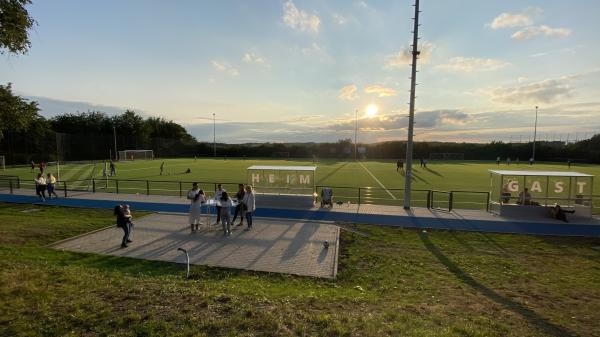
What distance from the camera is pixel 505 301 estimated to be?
707 cm

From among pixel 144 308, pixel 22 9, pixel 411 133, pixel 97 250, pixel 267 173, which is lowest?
pixel 97 250

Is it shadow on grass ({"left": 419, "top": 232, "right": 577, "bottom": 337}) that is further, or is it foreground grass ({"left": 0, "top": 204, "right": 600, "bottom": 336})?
shadow on grass ({"left": 419, "top": 232, "right": 577, "bottom": 337})

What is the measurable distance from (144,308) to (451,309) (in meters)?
5.72

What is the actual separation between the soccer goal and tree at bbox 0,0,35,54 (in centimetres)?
5576

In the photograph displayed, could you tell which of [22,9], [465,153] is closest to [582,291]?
[22,9]

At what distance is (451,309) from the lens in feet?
20.9

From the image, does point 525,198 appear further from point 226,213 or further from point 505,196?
point 226,213

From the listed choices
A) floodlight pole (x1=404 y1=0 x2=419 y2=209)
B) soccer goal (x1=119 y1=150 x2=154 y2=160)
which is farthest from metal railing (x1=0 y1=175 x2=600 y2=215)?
soccer goal (x1=119 y1=150 x2=154 y2=160)

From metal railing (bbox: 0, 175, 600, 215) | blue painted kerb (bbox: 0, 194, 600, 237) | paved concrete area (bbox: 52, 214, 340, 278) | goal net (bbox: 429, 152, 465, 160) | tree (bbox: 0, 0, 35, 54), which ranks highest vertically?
tree (bbox: 0, 0, 35, 54)

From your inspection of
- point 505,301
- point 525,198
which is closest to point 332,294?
point 505,301

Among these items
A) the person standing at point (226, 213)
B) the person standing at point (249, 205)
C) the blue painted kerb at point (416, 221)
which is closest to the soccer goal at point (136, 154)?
the blue painted kerb at point (416, 221)

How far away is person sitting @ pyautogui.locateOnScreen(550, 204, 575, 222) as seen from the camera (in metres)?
15.3

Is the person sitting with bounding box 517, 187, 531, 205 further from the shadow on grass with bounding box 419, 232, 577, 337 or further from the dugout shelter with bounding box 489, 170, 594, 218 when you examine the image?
the shadow on grass with bounding box 419, 232, 577, 337

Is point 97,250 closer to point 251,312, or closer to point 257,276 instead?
point 257,276
